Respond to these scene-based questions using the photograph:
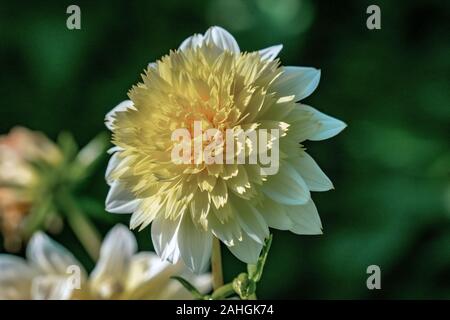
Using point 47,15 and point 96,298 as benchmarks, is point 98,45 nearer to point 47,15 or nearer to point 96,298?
point 47,15

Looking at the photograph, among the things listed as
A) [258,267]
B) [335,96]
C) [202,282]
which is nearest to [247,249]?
[258,267]

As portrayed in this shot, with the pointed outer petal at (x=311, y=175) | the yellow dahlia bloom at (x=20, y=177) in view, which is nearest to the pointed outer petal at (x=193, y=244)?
the pointed outer petal at (x=311, y=175)

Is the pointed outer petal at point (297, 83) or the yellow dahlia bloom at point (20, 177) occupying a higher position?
the pointed outer petal at point (297, 83)

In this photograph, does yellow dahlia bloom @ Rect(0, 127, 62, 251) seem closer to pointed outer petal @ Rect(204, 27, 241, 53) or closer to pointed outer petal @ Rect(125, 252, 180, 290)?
pointed outer petal @ Rect(125, 252, 180, 290)

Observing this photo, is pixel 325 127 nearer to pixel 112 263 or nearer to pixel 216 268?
pixel 216 268

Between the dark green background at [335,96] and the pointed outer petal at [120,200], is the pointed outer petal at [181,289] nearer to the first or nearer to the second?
the pointed outer petal at [120,200]

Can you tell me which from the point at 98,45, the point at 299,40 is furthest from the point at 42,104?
the point at 299,40

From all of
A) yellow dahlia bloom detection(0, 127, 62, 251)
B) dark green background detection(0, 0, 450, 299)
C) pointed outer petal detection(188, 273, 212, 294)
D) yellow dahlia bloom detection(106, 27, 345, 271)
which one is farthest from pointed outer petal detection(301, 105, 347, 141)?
A: dark green background detection(0, 0, 450, 299)
